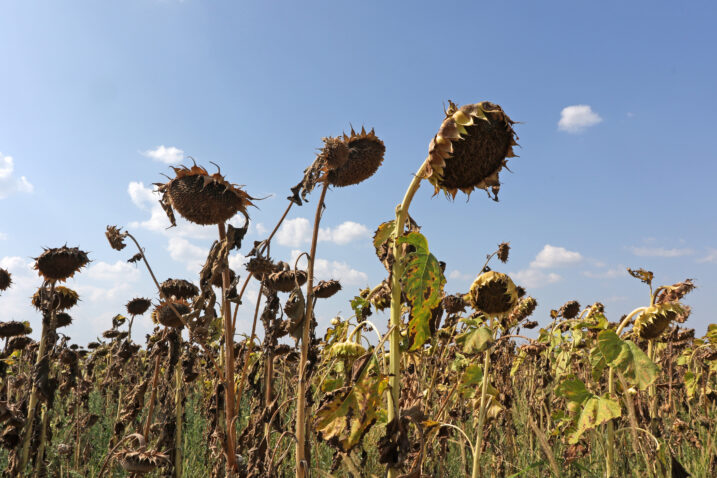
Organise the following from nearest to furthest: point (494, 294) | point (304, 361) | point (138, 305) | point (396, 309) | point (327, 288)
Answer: point (396, 309) → point (304, 361) → point (494, 294) → point (327, 288) → point (138, 305)

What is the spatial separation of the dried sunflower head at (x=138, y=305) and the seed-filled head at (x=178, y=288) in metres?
2.17

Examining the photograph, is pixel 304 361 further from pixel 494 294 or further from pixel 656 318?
pixel 656 318

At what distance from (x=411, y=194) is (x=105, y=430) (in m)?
8.10

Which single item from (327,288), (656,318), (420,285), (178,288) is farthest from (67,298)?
(656,318)

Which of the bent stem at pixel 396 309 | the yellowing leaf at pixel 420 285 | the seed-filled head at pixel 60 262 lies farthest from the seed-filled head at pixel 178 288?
the yellowing leaf at pixel 420 285

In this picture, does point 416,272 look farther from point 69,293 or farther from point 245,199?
point 69,293

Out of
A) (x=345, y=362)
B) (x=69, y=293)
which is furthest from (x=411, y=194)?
(x=69, y=293)

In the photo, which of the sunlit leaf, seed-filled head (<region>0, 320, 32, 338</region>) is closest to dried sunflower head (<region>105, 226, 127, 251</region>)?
the sunlit leaf

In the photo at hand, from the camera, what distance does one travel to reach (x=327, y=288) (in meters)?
4.52

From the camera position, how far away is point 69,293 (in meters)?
5.67

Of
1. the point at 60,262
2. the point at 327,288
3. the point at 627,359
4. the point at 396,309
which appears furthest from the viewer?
the point at 327,288

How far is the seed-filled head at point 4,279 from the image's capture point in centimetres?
583

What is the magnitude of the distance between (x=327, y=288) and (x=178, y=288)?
4.53ft

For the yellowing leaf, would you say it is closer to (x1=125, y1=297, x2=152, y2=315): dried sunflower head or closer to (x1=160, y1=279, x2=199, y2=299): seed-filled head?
(x1=160, y1=279, x2=199, y2=299): seed-filled head
